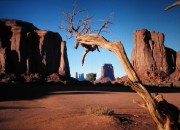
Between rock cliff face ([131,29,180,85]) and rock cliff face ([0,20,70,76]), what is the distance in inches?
951

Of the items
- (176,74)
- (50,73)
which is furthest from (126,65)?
(176,74)

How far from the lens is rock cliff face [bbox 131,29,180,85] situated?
7344cm

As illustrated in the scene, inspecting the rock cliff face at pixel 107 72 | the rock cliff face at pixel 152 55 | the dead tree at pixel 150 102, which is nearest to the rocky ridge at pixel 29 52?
the rock cliff face at pixel 152 55

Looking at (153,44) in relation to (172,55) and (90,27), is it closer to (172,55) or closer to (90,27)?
(172,55)

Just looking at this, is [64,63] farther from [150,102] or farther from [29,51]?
[150,102]

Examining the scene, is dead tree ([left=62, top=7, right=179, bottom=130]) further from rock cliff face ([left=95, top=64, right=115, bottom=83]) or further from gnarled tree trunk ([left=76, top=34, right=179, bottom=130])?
rock cliff face ([left=95, top=64, right=115, bottom=83])

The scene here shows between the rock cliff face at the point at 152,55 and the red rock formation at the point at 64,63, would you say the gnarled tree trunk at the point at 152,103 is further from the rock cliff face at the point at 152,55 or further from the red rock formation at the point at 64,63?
the rock cliff face at the point at 152,55

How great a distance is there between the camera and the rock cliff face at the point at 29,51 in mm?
56031

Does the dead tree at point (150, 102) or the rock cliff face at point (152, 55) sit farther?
the rock cliff face at point (152, 55)

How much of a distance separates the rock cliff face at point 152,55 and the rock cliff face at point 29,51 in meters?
24.2

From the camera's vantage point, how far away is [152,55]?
251ft

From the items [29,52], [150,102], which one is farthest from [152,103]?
[29,52]

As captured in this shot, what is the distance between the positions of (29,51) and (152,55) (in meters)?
40.1

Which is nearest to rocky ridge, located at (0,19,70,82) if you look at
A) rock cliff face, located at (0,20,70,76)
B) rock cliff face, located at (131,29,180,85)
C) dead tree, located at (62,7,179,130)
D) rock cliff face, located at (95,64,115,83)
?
rock cliff face, located at (0,20,70,76)
